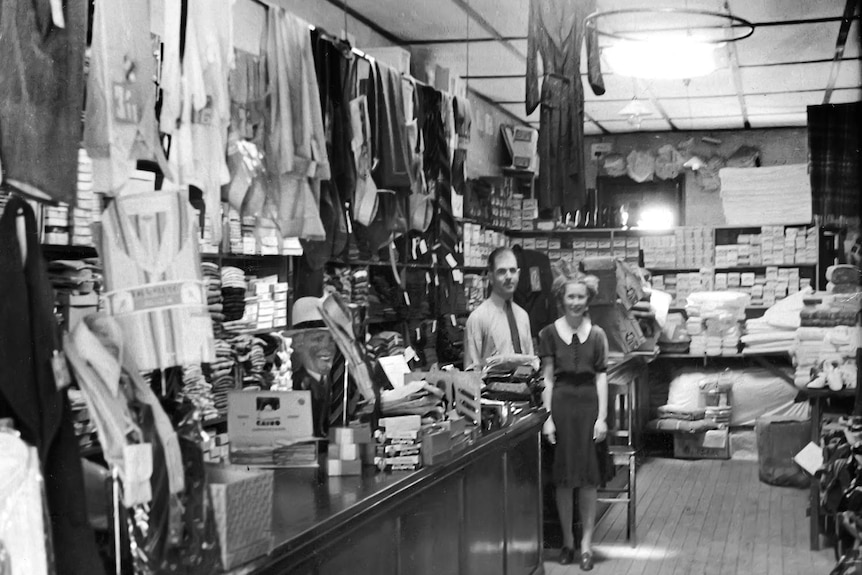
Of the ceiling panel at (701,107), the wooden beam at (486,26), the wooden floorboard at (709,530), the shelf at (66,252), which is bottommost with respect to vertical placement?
the wooden floorboard at (709,530)

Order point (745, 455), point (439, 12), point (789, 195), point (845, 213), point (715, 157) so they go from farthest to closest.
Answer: point (715, 157)
point (789, 195)
point (745, 455)
point (439, 12)
point (845, 213)

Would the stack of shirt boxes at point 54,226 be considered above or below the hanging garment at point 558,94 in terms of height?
below

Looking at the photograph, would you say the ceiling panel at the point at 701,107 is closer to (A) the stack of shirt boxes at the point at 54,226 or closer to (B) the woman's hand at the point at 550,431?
(B) the woman's hand at the point at 550,431

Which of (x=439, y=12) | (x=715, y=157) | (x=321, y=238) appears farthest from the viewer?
(x=715, y=157)

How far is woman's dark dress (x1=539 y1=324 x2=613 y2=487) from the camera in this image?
6000 mm

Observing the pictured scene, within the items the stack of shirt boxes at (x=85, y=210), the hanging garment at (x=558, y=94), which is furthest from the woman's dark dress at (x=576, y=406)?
the stack of shirt boxes at (x=85, y=210)

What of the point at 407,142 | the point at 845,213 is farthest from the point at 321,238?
the point at 845,213

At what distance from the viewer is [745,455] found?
995 cm

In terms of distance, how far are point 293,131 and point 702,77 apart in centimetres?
583

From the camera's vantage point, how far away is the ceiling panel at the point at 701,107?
400 inches

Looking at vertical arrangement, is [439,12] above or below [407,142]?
above

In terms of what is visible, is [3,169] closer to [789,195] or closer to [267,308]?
[267,308]

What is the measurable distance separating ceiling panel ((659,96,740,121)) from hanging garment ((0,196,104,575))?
28.6 feet

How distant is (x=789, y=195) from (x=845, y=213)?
466cm
